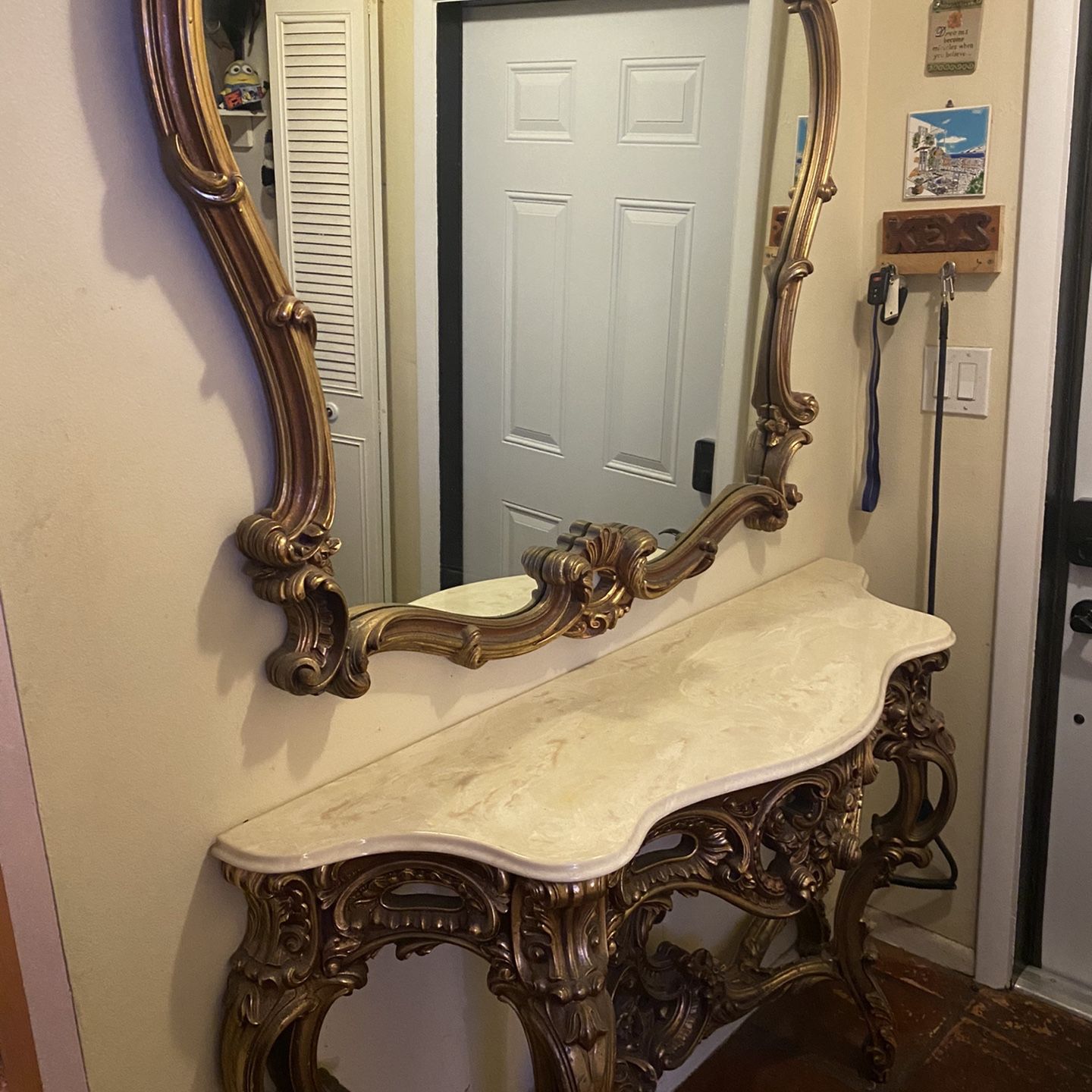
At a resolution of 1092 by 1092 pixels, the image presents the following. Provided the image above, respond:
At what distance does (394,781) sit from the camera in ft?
3.81

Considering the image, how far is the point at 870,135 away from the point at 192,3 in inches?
54.7

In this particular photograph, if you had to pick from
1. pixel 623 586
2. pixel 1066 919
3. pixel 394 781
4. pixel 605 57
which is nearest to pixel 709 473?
pixel 623 586

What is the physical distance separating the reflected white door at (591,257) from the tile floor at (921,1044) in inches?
41.7

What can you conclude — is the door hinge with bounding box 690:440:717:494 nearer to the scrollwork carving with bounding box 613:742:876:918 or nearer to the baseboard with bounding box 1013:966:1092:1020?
the scrollwork carving with bounding box 613:742:876:918

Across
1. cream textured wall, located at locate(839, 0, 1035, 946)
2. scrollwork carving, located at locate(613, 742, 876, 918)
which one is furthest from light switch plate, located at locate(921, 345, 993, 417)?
scrollwork carving, located at locate(613, 742, 876, 918)

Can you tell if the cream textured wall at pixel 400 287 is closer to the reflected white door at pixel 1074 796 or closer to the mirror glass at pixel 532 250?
the mirror glass at pixel 532 250

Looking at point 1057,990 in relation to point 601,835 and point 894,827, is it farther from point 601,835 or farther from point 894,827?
point 601,835

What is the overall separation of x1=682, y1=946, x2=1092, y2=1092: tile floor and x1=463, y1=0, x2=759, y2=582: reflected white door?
106cm

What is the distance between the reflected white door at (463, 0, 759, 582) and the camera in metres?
1.24

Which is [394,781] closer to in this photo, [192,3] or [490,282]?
[490,282]

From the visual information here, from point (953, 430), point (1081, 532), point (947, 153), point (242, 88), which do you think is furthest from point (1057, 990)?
point (242, 88)

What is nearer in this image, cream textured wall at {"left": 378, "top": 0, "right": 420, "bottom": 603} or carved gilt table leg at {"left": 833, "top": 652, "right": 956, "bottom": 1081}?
cream textured wall at {"left": 378, "top": 0, "right": 420, "bottom": 603}

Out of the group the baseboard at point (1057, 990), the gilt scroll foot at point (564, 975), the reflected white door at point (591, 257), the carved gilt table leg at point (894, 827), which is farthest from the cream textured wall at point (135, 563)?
the baseboard at point (1057, 990)

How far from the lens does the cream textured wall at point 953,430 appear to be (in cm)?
178
